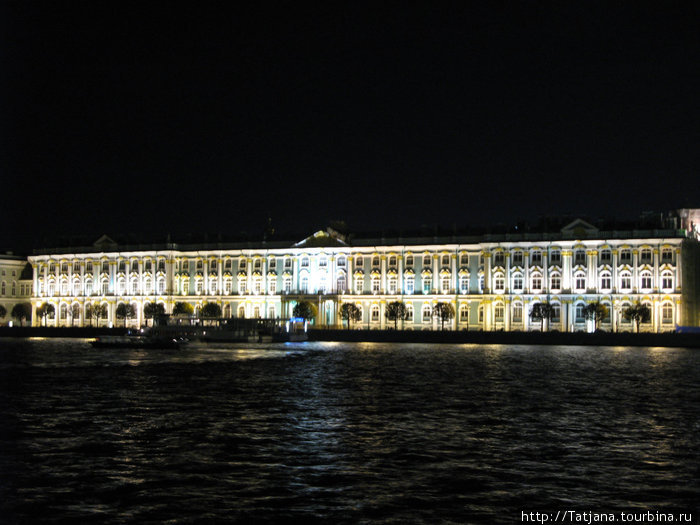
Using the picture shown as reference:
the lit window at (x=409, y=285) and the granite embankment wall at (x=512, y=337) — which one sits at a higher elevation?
the lit window at (x=409, y=285)

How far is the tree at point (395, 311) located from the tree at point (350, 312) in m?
3.51

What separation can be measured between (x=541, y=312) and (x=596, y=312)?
5.05 metres

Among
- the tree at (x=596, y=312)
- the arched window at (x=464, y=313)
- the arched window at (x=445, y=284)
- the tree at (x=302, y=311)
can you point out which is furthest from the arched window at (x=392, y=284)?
the tree at (x=596, y=312)

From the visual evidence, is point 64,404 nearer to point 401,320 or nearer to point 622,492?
point 622,492

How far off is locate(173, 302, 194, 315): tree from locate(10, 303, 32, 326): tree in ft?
78.5

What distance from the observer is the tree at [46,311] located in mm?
115250

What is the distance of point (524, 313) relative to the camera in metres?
95.5

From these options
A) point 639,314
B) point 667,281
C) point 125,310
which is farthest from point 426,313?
point 125,310

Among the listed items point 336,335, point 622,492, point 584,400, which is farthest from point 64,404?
point 336,335

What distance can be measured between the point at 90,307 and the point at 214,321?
73.2ft

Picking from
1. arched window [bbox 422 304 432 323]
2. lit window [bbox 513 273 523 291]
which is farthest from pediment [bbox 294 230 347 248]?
lit window [bbox 513 273 523 291]

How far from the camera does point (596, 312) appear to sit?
88.6 m

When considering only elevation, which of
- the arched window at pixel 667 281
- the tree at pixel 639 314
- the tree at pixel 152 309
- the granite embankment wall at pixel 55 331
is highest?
the arched window at pixel 667 281

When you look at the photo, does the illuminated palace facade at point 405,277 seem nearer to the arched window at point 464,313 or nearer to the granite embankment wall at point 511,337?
the arched window at point 464,313
